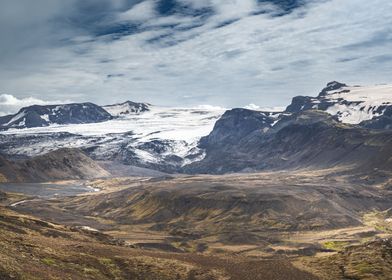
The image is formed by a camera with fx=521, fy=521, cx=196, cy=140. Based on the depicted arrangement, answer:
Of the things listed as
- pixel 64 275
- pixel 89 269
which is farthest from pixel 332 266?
pixel 64 275

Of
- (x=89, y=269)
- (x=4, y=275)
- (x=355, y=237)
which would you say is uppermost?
(x=4, y=275)

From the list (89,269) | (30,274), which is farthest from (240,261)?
(30,274)

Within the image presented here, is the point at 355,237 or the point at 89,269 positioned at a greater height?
the point at 89,269

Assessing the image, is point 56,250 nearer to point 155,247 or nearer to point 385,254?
point 385,254

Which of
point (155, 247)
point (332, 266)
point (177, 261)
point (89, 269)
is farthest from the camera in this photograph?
point (155, 247)

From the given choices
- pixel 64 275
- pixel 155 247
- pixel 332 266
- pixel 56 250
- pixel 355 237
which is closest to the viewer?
pixel 64 275

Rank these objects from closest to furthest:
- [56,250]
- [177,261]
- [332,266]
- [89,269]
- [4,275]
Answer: [4,275] → [89,269] → [56,250] → [177,261] → [332,266]

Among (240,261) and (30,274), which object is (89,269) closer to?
(30,274)

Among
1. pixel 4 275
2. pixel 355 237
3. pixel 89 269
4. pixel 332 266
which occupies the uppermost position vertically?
pixel 4 275

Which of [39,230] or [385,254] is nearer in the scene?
[385,254]
